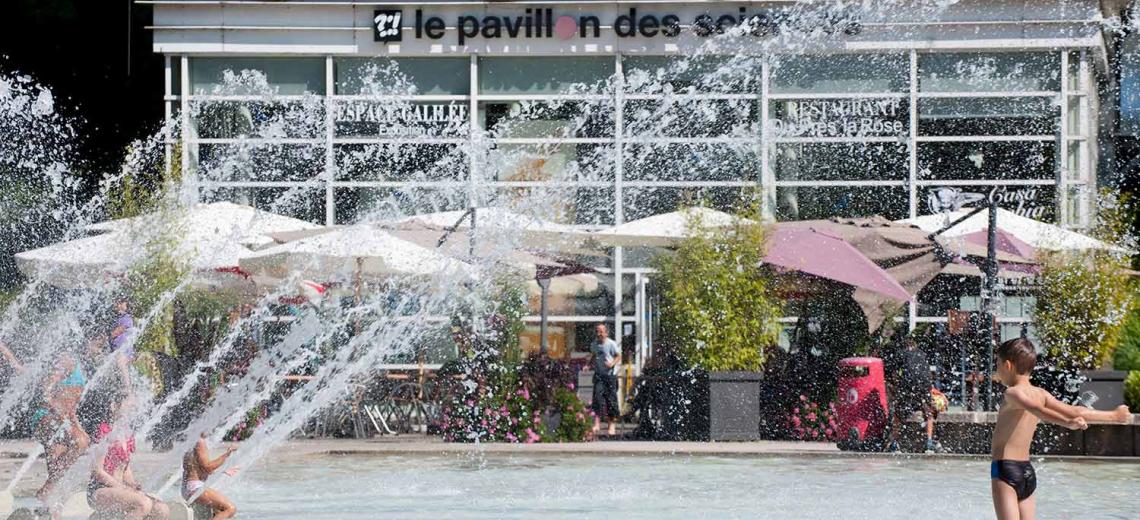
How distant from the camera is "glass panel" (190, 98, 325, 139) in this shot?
2636cm

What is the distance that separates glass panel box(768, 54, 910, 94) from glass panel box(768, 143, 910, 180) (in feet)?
2.77

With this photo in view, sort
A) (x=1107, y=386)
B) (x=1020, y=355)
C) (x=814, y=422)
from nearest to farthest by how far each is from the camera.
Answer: (x=1020, y=355), (x=1107, y=386), (x=814, y=422)

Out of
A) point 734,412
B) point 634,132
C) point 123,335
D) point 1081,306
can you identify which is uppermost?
point 634,132

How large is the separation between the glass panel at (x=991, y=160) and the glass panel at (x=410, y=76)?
7.08 meters

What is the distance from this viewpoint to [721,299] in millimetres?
19734

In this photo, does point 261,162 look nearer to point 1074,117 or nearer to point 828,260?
point 828,260

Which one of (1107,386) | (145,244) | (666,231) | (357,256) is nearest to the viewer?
(1107,386)

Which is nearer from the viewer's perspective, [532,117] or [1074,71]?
[1074,71]

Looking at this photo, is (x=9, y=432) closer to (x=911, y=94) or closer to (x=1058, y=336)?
(x=1058, y=336)

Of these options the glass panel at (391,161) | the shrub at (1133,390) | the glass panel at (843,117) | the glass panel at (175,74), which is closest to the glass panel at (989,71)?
the glass panel at (843,117)

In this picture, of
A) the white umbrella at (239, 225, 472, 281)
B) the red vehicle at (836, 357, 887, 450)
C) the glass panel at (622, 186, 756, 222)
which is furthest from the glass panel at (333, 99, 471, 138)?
the red vehicle at (836, 357, 887, 450)

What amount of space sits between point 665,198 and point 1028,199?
5.41 m

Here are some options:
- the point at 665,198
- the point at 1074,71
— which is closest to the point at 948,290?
the point at 1074,71

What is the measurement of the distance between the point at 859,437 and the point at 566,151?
31.7ft
